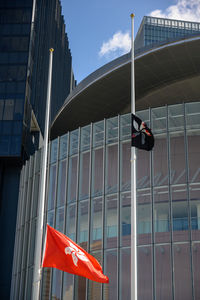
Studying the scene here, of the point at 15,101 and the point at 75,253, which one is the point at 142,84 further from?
the point at 75,253

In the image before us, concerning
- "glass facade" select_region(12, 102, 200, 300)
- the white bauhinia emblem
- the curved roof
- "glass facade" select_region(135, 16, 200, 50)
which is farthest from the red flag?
"glass facade" select_region(135, 16, 200, 50)

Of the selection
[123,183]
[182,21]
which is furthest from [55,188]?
[182,21]

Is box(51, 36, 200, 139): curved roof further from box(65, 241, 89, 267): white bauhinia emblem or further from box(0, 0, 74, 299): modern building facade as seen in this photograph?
box(65, 241, 89, 267): white bauhinia emblem

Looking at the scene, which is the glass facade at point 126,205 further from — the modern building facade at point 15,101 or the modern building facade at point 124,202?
the modern building facade at point 15,101

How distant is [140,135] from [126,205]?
7718 mm

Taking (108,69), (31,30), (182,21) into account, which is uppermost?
(182,21)

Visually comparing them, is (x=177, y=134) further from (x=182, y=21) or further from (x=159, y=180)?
(x=182, y=21)

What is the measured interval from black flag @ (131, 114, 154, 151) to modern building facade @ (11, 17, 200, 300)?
21.6ft

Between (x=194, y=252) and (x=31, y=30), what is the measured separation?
2898 cm

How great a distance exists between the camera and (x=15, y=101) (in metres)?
39.7

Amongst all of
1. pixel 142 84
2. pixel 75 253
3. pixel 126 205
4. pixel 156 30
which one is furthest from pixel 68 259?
pixel 156 30

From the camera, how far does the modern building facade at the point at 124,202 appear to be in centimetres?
2092

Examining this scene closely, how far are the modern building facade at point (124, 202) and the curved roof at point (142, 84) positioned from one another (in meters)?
0.14

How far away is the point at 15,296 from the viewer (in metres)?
28.0
